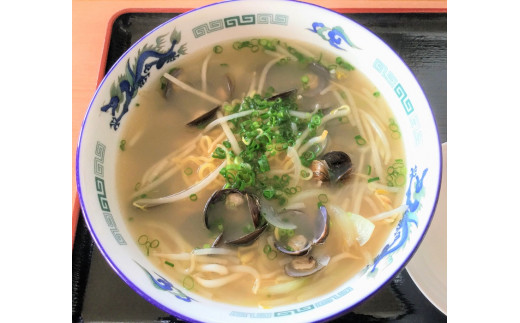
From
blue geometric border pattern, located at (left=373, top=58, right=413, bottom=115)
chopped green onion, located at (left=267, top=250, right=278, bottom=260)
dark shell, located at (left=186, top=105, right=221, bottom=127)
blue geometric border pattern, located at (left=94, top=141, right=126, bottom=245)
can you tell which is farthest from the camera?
dark shell, located at (left=186, top=105, right=221, bottom=127)

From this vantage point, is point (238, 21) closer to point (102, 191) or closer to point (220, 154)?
point (220, 154)

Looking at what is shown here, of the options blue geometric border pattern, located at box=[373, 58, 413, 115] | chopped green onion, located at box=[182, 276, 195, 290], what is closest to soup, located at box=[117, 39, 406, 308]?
chopped green onion, located at box=[182, 276, 195, 290]

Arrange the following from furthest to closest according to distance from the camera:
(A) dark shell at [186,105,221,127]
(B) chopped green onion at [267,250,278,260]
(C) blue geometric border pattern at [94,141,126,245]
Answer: (A) dark shell at [186,105,221,127], (B) chopped green onion at [267,250,278,260], (C) blue geometric border pattern at [94,141,126,245]

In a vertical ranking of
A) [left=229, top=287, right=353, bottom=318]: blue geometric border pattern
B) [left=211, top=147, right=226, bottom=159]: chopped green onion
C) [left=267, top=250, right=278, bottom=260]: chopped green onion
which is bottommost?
[left=229, top=287, right=353, bottom=318]: blue geometric border pattern

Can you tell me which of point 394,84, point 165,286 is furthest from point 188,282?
point 394,84

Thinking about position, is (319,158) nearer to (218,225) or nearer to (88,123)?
(218,225)

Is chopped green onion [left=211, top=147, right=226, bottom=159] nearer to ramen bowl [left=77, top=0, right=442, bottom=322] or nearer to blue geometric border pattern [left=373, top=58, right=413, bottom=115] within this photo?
ramen bowl [left=77, top=0, right=442, bottom=322]
